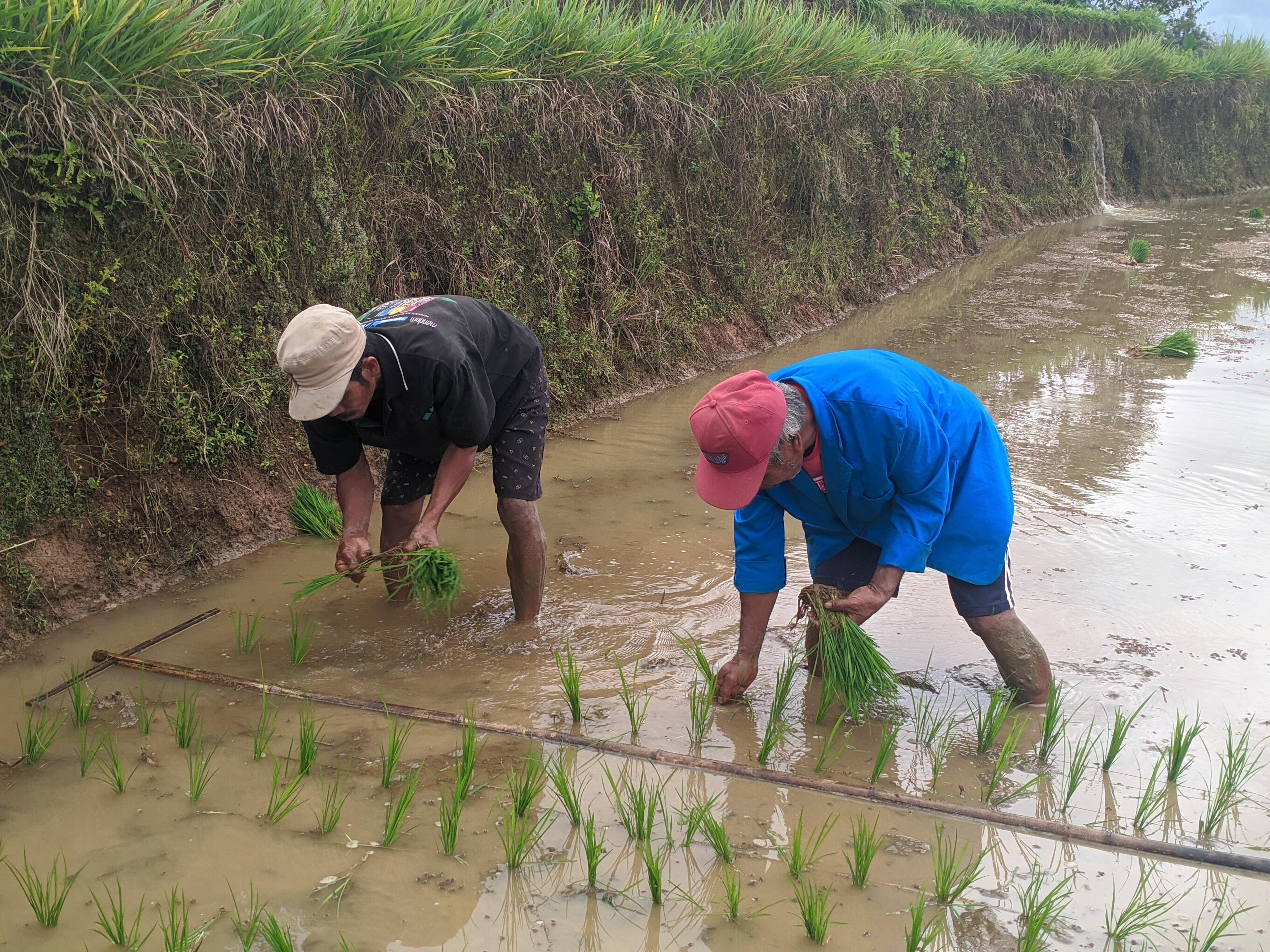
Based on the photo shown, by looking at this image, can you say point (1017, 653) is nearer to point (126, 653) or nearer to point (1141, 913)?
point (1141, 913)

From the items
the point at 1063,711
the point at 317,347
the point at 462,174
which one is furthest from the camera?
the point at 462,174

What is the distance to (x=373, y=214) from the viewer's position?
5.27m

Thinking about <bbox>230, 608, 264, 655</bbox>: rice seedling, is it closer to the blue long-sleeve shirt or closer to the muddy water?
the muddy water

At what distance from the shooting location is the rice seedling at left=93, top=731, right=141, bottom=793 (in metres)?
2.75

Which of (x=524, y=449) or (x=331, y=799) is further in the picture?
(x=524, y=449)

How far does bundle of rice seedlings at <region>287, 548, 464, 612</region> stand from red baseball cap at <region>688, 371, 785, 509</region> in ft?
3.52

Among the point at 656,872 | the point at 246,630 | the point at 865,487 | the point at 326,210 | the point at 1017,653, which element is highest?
the point at 326,210

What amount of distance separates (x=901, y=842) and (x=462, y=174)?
439 cm

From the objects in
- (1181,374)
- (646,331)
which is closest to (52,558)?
(646,331)

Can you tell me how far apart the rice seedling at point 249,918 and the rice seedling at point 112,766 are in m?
0.56

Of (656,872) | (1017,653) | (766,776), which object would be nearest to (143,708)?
(656,872)

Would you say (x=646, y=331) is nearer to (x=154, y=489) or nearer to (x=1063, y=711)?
(x=154, y=489)

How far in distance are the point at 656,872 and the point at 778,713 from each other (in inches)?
32.9

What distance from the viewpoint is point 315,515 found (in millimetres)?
4500
